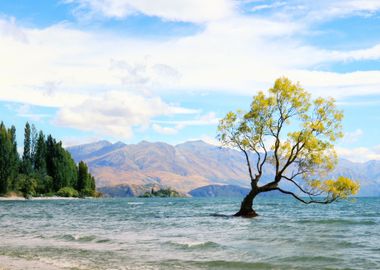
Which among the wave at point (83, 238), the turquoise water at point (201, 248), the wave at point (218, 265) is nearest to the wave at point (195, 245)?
the turquoise water at point (201, 248)

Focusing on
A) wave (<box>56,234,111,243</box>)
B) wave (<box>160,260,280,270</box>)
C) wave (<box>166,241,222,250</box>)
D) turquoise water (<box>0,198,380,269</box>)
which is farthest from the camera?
wave (<box>56,234,111,243</box>)

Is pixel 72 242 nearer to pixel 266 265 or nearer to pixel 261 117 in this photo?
pixel 266 265

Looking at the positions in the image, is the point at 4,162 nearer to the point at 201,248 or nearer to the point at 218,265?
the point at 201,248

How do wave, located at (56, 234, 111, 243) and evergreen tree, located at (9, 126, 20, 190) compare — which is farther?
evergreen tree, located at (9, 126, 20, 190)

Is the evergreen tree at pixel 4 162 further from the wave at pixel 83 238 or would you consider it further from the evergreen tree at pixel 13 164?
the wave at pixel 83 238

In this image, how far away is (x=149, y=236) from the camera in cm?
3900

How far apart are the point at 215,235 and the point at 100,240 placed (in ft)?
29.9

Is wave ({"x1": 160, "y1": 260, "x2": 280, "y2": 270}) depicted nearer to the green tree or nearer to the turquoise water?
the turquoise water

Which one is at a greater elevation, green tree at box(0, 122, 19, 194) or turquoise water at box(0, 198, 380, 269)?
green tree at box(0, 122, 19, 194)

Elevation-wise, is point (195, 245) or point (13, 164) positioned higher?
point (13, 164)

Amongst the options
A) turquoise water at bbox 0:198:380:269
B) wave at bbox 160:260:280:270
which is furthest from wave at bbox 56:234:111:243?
wave at bbox 160:260:280:270

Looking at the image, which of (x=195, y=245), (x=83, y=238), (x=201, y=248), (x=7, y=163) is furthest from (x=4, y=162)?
(x=201, y=248)

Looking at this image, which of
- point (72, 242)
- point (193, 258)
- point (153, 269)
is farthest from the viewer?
point (72, 242)

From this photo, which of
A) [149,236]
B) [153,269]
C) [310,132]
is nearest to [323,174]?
[310,132]
